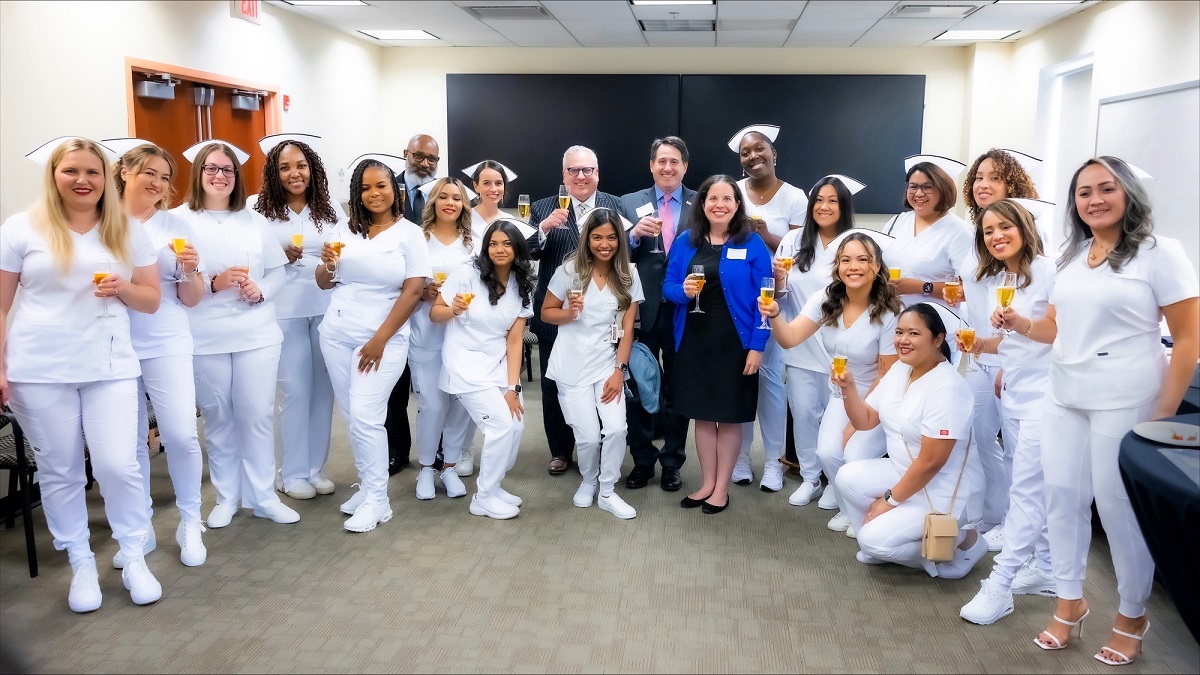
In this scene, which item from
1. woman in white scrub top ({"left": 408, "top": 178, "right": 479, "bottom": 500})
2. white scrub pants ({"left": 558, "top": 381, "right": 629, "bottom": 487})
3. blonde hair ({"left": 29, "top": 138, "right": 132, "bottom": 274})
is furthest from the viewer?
woman in white scrub top ({"left": 408, "top": 178, "right": 479, "bottom": 500})

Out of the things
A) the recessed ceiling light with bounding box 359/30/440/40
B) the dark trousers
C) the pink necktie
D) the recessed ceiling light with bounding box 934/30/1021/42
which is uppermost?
the recessed ceiling light with bounding box 359/30/440/40

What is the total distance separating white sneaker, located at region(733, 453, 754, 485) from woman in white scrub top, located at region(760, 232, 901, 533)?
2.54 feet

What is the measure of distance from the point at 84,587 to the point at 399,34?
7360 millimetres

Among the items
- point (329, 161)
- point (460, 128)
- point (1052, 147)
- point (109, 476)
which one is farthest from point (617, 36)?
point (109, 476)

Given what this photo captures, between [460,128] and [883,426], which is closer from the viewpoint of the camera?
[883,426]

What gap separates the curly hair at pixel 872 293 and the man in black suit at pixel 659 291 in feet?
2.61

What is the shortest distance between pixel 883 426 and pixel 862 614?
806 millimetres

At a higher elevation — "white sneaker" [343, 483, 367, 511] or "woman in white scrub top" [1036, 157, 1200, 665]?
"woman in white scrub top" [1036, 157, 1200, 665]

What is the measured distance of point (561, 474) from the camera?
192 inches

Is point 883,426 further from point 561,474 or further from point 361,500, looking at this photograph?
point 361,500

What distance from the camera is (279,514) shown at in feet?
13.4

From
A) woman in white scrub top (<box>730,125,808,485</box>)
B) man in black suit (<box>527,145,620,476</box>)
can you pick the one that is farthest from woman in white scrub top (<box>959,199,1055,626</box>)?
man in black suit (<box>527,145,620,476</box>)

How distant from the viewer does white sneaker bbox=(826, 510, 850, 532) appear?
4070mm

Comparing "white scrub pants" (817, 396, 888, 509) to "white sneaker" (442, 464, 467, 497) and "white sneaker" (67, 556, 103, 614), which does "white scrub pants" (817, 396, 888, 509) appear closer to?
"white sneaker" (442, 464, 467, 497)
